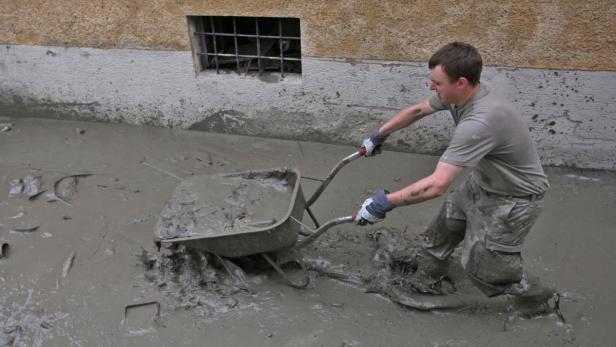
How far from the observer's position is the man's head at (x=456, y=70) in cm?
258

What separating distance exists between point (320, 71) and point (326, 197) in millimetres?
1254

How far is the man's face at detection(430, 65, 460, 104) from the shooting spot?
2645mm

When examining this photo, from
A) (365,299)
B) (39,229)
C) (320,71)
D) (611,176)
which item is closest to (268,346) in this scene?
(365,299)

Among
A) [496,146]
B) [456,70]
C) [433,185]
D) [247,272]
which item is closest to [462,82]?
[456,70]

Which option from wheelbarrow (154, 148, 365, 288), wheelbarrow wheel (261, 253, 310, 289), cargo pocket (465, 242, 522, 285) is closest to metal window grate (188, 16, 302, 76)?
wheelbarrow (154, 148, 365, 288)

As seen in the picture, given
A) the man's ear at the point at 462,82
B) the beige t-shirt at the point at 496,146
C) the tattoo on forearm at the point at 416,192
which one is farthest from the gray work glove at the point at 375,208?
the man's ear at the point at 462,82

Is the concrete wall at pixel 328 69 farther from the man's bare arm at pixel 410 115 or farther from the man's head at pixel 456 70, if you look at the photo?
the man's head at pixel 456 70

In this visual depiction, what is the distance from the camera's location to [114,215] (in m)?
4.17

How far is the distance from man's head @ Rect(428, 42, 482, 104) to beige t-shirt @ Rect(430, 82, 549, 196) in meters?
0.09

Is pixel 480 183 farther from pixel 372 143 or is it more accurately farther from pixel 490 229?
pixel 372 143

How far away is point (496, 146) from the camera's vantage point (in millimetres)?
2615

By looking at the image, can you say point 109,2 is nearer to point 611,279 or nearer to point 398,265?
point 398,265

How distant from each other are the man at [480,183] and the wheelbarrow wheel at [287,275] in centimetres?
73

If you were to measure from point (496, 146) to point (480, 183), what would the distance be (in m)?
0.36
